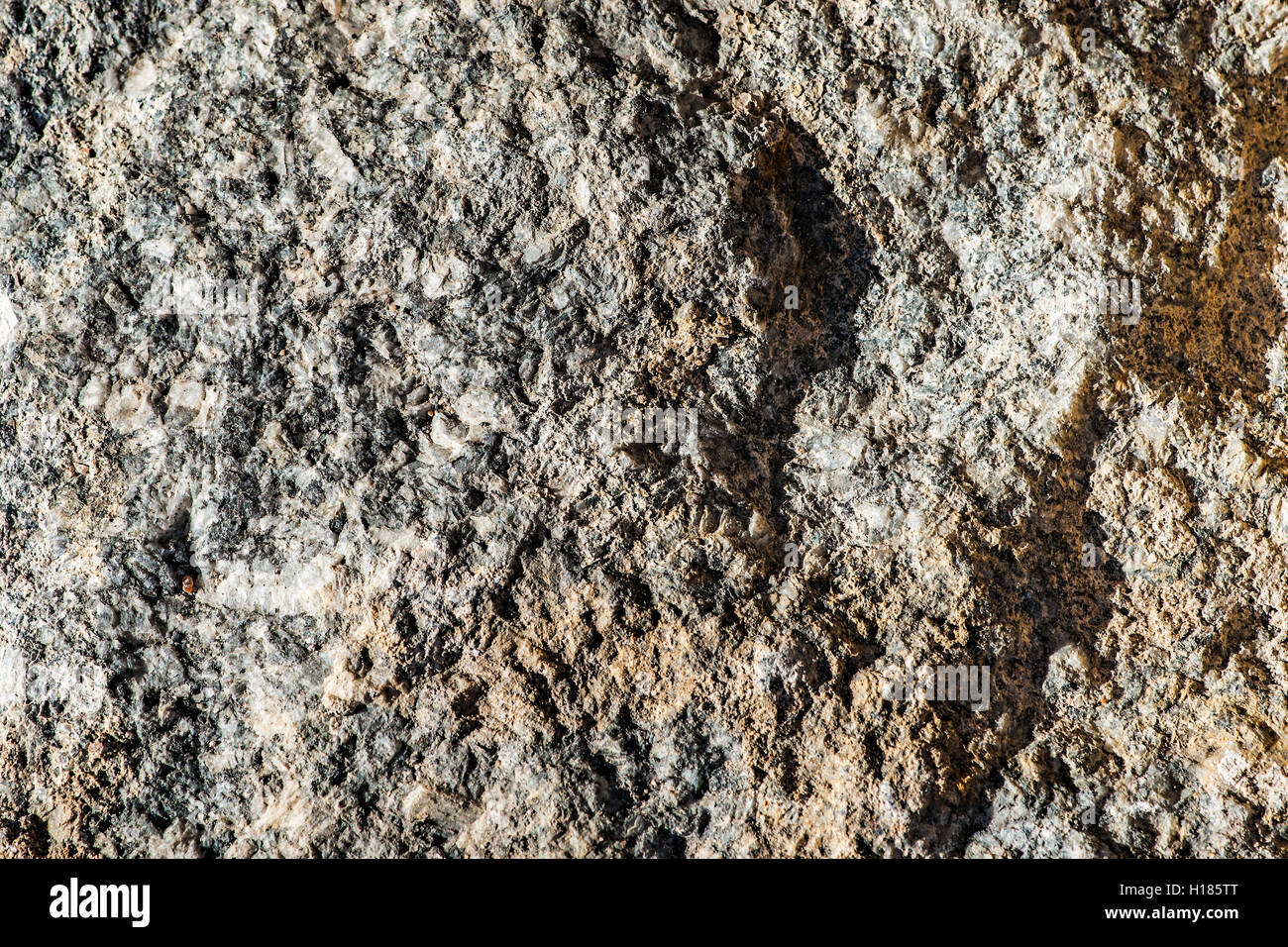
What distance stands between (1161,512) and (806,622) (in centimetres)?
63

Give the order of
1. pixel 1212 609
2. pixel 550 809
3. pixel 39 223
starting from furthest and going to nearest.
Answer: pixel 39 223, pixel 1212 609, pixel 550 809

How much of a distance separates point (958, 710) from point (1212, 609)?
1.53 ft

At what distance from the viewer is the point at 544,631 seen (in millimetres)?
1449

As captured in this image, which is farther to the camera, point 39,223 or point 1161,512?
point 39,223

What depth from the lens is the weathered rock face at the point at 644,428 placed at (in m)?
1.43

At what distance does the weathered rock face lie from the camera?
143 cm

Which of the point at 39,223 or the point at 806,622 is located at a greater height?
the point at 39,223

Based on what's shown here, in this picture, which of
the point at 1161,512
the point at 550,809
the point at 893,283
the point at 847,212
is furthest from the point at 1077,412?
the point at 550,809

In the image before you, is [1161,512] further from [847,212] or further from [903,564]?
[847,212]

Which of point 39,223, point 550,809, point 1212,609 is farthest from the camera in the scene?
point 39,223

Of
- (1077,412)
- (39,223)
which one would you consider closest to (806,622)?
(1077,412)

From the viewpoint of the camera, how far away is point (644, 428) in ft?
4.89
